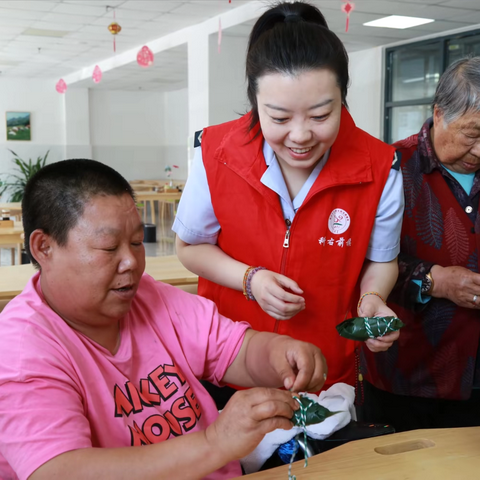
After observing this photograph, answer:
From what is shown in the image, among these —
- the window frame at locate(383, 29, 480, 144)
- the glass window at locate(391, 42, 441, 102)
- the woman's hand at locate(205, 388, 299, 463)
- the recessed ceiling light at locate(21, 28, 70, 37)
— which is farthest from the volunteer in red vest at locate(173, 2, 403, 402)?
the recessed ceiling light at locate(21, 28, 70, 37)

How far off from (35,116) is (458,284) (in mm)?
14416

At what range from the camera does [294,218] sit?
1499mm

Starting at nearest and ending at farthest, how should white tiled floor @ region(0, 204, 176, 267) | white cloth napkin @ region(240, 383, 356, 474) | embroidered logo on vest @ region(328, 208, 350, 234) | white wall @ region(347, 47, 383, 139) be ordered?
1. white cloth napkin @ region(240, 383, 356, 474)
2. embroidered logo on vest @ region(328, 208, 350, 234)
3. white tiled floor @ region(0, 204, 176, 267)
4. white wall @ region(347, 47, 383, 139)

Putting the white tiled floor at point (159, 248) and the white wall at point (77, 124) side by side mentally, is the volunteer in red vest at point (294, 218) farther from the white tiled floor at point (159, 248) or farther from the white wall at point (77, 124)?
the white wall at point (77, 124)

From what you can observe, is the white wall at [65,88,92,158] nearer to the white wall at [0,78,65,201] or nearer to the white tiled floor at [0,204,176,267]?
the white wall at [0,78,65,201]

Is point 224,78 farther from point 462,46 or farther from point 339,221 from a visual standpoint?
point 339,221

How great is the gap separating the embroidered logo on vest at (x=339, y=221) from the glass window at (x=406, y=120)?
805 centimetres

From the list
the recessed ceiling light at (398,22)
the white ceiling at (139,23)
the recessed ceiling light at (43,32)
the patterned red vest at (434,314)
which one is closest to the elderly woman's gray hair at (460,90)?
the patterned red vest at (434,314)

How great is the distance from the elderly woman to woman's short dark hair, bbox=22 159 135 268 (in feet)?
3.17

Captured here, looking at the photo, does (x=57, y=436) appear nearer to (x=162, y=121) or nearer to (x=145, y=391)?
(x=145, y=391)

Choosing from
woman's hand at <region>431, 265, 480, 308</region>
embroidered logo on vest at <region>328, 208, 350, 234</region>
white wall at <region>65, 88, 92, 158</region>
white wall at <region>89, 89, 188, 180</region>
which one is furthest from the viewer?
white wall at <region>89, 89, 188, 180</region>

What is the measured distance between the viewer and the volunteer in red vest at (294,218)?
4.66ft

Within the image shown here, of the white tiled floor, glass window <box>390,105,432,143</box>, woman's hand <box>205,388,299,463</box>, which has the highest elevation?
glass window <box>390,105,432,143</box>

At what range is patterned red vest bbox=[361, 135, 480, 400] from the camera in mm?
1769
